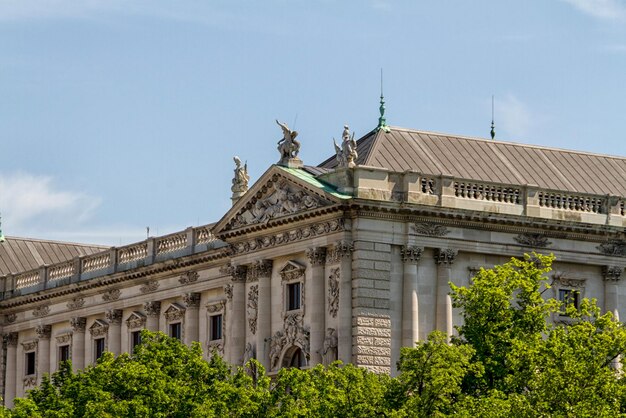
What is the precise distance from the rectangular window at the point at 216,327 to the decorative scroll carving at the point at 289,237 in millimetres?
6103

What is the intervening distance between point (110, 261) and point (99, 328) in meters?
3.58

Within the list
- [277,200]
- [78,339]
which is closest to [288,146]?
[277,200]

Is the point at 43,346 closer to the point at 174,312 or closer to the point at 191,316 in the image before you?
the point at 174,312

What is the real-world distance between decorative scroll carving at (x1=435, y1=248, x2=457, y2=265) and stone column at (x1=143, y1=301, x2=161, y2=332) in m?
23.0

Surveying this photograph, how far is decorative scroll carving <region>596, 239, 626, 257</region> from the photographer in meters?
119

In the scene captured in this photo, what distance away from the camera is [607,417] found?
93062mm

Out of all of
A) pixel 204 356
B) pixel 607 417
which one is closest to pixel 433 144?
pixel 204 356

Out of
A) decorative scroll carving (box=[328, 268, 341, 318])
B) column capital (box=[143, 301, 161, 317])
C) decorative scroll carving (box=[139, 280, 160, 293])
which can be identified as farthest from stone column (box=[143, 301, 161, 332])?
decorative scroll carving (box=[328, 268, 341, 318])

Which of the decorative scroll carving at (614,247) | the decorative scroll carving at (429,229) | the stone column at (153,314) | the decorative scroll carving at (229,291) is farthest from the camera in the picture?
the stone column at (153,314)

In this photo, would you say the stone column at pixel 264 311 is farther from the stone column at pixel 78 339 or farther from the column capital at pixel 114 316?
the stone column at pixel 78 339

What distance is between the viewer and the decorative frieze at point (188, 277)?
428 ft

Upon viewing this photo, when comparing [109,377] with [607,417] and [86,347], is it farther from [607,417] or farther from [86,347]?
[86,347]

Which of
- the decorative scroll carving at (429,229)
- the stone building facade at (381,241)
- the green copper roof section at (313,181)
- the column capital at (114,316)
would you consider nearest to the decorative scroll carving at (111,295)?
the column capital at (114,316)

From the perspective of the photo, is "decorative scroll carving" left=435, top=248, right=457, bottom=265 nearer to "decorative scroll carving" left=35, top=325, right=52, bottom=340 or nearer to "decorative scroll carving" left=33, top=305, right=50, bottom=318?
"decorative scroll carving" left=35, top=325, right=52, bottom=340
